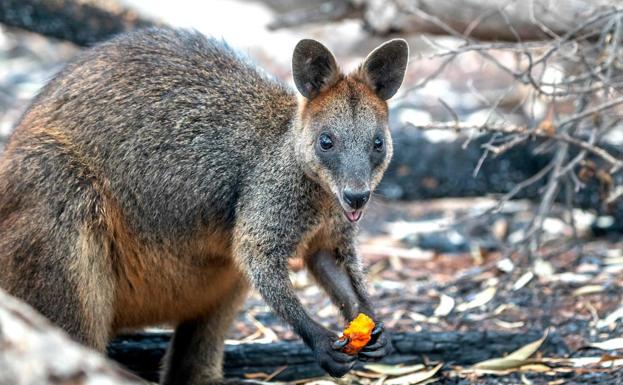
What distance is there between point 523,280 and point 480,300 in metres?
0.37

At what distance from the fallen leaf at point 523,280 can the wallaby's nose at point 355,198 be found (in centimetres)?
230

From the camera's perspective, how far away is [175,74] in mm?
5375

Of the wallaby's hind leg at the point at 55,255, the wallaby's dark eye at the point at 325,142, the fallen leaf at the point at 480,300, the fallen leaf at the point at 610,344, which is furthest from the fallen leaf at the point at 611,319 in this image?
the wallaby's hind leg at the point at 55,255

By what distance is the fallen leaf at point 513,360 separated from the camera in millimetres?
5570

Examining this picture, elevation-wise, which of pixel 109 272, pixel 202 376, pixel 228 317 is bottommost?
pixel 202 376

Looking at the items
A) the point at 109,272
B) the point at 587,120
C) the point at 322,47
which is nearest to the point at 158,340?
the point at 109,272

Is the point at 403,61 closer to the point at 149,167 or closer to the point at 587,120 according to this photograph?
the point at 149,167

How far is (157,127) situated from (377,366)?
198 centimetres

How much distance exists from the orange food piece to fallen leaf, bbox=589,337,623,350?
1558 millimetres

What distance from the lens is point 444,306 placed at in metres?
6.52

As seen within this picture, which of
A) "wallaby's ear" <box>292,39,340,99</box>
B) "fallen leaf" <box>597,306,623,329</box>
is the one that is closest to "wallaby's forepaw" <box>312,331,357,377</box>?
"wallaby's ear" <box>292,39,340,99</box>

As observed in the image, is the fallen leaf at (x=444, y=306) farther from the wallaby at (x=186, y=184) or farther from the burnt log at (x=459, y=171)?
the burnt log at (x=459, y=171)

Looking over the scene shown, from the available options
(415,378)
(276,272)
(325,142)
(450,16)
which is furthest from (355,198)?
(450,16)

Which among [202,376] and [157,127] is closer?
[157,127]
